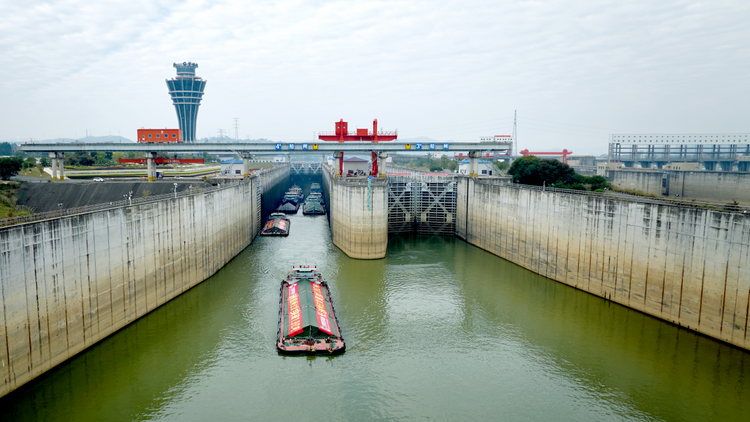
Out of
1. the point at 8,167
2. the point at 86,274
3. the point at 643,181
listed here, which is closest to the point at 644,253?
the point at 86,274

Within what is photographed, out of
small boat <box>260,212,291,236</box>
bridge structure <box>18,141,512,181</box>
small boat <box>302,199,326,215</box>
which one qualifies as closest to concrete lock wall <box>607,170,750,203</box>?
bridge structure <box>18,141,512,181</box>

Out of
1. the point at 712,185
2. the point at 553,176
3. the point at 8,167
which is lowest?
the point at 712,185

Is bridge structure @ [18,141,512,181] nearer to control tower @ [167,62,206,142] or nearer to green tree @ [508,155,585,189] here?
green tree @ [508,155,585,189]

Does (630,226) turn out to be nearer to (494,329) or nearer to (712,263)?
(712,263)

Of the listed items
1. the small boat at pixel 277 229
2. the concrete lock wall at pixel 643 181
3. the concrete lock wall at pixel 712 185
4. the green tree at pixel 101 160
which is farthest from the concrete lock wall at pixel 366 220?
the green tree at pixel 101 160

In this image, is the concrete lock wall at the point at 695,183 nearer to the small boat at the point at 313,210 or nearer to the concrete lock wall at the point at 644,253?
the concrete lock wall at the point at 644,253

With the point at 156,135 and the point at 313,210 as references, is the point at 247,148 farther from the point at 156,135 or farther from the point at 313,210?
the point at 313,210
